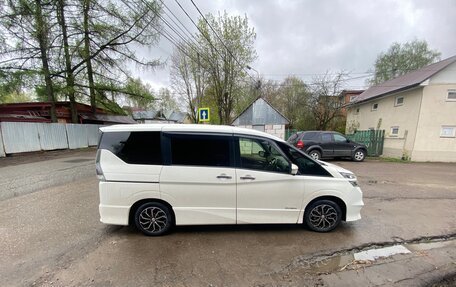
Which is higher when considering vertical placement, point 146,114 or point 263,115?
point 146,114

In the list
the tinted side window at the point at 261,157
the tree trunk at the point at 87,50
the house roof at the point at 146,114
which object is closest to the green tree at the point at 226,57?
the tree trunk at the point at 87,50

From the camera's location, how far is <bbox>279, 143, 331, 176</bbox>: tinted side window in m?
3.39

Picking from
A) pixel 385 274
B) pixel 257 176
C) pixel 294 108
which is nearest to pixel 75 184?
pixel 257 176

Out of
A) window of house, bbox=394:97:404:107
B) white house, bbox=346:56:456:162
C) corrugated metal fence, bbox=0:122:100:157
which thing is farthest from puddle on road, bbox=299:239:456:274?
corrugated metal fence, bbox=0:122:100:157

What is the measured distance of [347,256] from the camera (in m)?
2.80

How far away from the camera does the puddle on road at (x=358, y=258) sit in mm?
2560

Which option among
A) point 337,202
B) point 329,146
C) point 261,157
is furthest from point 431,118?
point 261,157

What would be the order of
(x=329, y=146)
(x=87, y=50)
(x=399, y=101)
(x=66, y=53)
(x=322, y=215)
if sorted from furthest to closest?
(x=87, y=50) < (x=66, y=53) < (x=399, y=101) < (x=329, y=146) < (x=322, y=215)

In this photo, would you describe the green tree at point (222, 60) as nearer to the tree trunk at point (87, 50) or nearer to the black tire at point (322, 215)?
the tree trunk at point (87, 50)

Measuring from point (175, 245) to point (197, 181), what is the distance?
1018 millimetres

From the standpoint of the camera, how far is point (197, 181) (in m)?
3.20

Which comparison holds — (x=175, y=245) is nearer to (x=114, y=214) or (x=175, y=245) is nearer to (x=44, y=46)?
(x=114, y=214)

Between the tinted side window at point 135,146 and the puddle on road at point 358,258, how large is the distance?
8.86 feet

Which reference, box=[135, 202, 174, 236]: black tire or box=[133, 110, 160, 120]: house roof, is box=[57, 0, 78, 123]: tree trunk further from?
box=[133, 110, 160, 120]: house roof
